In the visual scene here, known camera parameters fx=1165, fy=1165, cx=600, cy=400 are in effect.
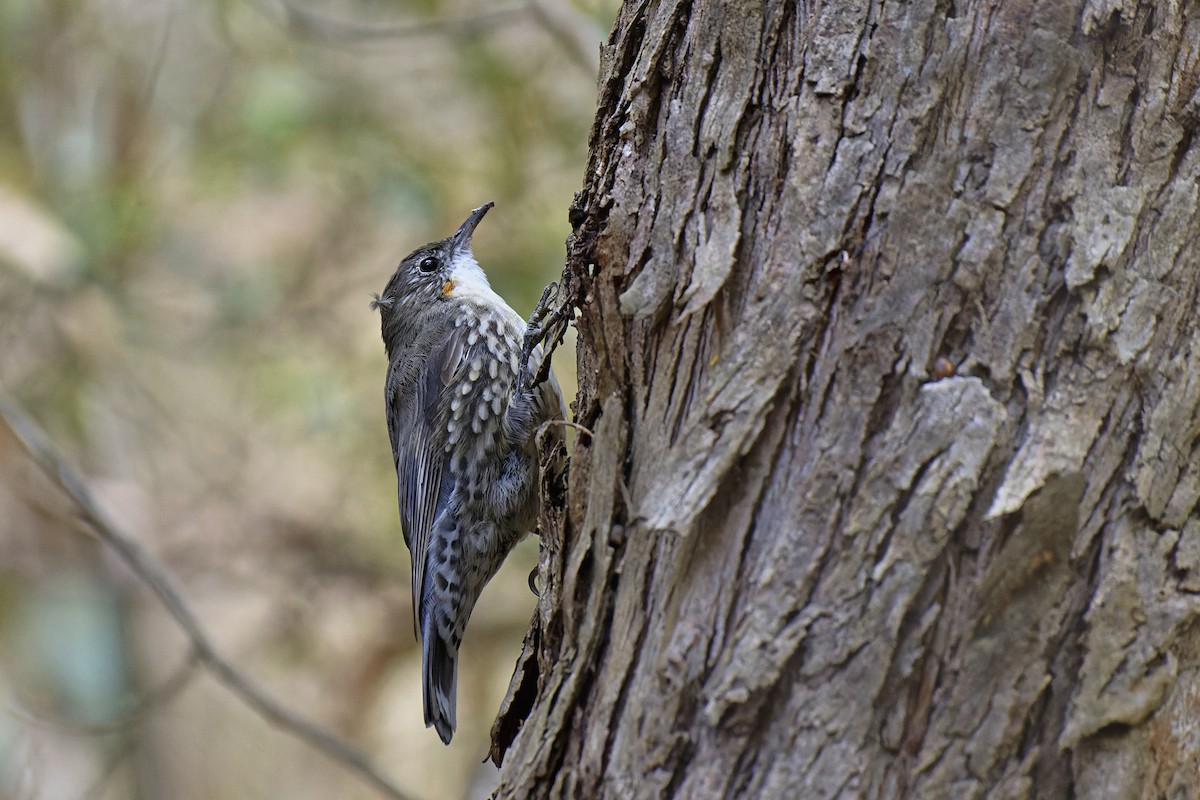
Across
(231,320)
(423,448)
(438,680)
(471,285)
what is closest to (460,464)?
(423,448)

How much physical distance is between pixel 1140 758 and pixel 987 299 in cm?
63

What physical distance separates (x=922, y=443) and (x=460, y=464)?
2.23 meters

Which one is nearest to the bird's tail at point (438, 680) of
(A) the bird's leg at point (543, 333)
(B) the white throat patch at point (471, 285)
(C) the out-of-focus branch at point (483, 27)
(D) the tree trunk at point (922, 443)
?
(A) the bird's leg at point (543, 333)

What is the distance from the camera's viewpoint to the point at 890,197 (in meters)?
1.61

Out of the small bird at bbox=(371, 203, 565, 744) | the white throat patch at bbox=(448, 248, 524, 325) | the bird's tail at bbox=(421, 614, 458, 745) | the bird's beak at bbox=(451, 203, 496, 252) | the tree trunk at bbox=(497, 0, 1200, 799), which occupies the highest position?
the bird's beak at bbox=(451, 203, 496, 252)

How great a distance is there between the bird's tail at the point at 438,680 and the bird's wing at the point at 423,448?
0.07 m

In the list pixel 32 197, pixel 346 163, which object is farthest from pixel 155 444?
pixel 346 163

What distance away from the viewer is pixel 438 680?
11.2 feet

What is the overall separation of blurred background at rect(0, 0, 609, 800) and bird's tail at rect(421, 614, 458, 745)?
2077 mm

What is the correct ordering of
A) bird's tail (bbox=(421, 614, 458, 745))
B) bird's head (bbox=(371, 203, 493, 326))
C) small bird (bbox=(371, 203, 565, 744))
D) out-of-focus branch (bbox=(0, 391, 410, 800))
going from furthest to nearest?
1. bird's head (bbox=(371, 203, 493, 326))
2. out-of-focus branch (bbox=(0, 391, 410, 800))
3. small bird (bbox=(371, 203, 565, 744))
4. bird's tail (bbox=(421, 614, 458, 745))

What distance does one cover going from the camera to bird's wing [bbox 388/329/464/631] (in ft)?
11.9

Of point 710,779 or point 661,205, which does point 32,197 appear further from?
point 710,779

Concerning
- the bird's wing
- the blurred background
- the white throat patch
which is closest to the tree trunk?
the bird's wing

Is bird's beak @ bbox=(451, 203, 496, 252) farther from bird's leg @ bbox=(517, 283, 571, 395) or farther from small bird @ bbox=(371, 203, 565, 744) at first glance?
bird's leg @ bbox=(517, 283, 571, 395)
